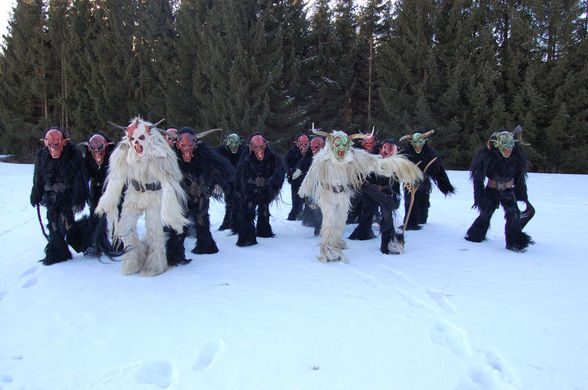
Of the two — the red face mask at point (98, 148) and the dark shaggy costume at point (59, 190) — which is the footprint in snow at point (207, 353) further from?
the red face mask at point (98, 148)

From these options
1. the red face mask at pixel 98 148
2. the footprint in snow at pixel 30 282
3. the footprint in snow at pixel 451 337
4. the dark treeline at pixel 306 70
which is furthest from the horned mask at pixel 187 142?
the dark treeline at pixel 306 70

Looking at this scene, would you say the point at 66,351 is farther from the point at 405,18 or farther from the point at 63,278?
the point at 405,18

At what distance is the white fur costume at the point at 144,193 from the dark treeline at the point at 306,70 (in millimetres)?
13327

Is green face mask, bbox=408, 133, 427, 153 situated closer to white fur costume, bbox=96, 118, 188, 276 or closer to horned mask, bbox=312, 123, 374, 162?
horned mask, bbox=312, 123, 374, 162

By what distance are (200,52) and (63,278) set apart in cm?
1687

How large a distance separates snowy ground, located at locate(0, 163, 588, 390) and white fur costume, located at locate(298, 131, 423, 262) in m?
0.41

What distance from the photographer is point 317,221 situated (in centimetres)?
668

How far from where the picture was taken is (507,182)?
556 cm

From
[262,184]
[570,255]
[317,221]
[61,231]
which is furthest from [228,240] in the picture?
[570,255]

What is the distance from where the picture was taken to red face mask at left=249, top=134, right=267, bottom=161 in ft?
19.0

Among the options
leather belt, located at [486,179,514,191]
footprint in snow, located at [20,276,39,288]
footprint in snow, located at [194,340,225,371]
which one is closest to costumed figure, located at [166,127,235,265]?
footprint in snow, located at [20,276,39,288]

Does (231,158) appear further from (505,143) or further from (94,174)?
(505,143)

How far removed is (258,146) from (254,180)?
526mm

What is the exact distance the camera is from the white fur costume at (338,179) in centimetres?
500
